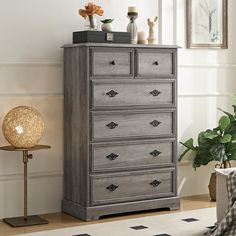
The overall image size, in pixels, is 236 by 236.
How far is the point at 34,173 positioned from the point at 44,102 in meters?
0.60

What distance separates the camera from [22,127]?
5188mm

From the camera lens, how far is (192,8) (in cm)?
637

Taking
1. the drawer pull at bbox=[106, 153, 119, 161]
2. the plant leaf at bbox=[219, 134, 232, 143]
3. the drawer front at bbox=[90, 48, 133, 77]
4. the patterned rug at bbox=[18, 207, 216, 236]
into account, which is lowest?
the patterned rug at bbox=[18, 207, 216, 236]

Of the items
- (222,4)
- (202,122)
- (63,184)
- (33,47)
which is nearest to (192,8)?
(222,4)

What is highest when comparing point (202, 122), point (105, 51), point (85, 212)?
point (105, 51)

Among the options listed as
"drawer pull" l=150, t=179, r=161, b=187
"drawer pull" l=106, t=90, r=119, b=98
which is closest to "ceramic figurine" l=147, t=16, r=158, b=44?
"drawer pull" l=106, t=90, r=119, b=98

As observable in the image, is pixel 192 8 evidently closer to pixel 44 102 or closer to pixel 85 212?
pixel 44 102

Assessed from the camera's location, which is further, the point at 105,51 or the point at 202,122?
the point at 202,122

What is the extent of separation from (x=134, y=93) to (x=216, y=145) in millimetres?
1007

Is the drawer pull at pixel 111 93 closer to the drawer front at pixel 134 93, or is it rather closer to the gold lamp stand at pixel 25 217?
the drawer front at pixel 134 93

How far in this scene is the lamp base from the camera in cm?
527

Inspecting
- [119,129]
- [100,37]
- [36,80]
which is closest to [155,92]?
[119,129]

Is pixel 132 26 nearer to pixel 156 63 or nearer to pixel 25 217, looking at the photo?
pixel 156 63

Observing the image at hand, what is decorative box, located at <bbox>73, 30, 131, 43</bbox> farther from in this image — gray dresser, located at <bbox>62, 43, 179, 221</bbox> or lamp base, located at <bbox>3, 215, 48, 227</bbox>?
Answer: lamp base, located at <bbox>3, 215, 48, 227</bbox>
